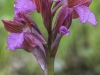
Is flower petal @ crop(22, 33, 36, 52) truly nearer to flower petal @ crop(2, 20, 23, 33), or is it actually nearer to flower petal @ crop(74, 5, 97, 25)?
flower petal @ crop(2, 20, 23, 33)

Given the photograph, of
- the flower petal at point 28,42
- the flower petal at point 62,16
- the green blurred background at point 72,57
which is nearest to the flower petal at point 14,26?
the flower petal at point 28,42

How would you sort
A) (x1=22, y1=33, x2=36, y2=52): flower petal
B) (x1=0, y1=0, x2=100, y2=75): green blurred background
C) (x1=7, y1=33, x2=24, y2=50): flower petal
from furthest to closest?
1. (x1=0, y1=0, x2=100, y2=75): green blurred background
2. (x1=22, y1=33, x2=36, y2=52): flower petal
3. (x1=7, y1=33, x2=24, y2=50): flower petal

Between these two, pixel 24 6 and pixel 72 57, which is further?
pixel 72 57

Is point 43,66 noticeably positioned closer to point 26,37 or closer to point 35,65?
point 26,37

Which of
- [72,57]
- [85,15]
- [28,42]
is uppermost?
[85,15]

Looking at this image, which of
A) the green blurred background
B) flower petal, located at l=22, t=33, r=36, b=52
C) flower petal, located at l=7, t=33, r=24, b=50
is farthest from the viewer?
the green blurred background

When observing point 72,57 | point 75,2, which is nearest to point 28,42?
point 75,2

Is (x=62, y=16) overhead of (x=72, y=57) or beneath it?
overhead

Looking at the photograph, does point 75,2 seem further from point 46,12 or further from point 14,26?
point 14,26

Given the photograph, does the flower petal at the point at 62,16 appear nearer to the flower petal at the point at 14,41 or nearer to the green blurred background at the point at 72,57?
the flower petal at the point at 14,41

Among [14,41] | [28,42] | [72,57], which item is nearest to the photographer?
[14,41]

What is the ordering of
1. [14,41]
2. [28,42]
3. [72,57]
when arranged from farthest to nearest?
1. [72,57]
2. [28,42]
3. [14,41]

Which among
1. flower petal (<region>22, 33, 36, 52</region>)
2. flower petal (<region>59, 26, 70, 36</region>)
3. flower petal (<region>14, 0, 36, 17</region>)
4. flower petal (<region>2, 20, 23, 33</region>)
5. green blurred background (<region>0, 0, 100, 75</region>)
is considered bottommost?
green blurred background (<region>0, 0, 100, 75</region>)

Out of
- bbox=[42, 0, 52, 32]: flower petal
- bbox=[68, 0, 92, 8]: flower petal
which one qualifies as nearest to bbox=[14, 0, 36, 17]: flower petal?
bbox=[42, 0, 52, 32]: flower petal
